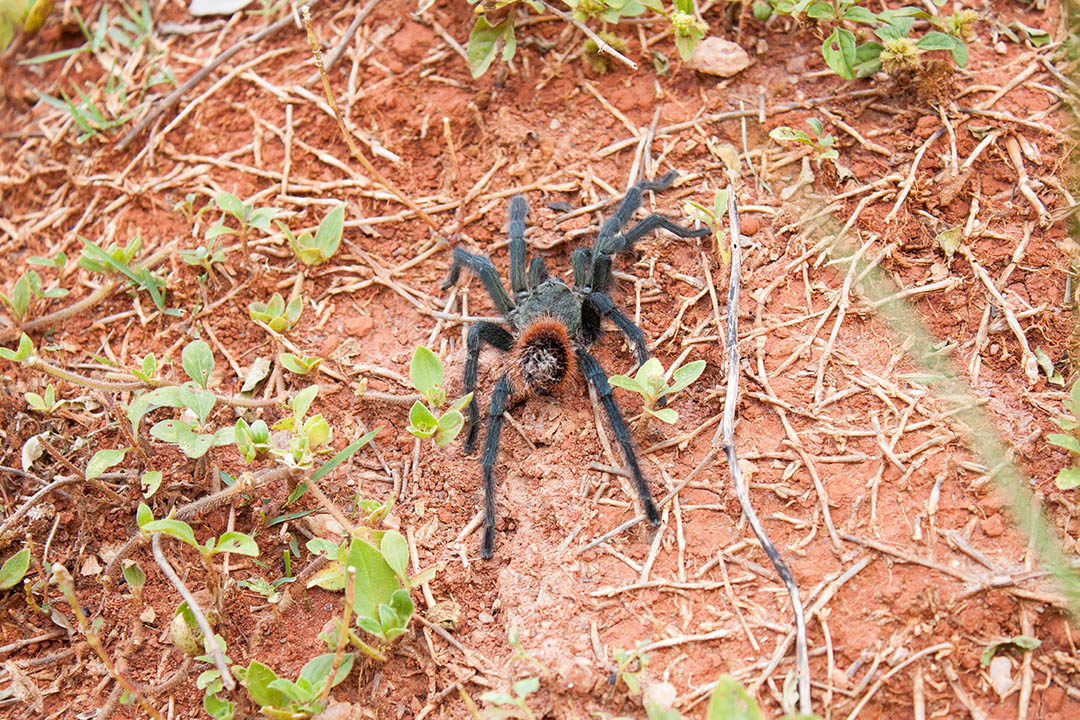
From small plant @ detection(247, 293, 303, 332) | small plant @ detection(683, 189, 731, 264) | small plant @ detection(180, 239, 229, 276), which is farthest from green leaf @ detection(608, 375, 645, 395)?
small plant @ detection(180, 239, 229, 276)

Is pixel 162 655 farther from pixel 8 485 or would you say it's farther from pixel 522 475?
pixel 522 475

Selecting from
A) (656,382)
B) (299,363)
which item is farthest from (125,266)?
(656,382)

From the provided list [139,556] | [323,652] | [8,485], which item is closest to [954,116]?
[323,652]

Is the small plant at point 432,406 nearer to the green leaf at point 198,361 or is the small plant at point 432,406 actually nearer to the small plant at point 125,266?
the green leaf at point 198,361

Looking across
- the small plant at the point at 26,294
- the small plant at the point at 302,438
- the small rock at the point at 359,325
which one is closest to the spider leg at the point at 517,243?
the small rock at the point at 359,325

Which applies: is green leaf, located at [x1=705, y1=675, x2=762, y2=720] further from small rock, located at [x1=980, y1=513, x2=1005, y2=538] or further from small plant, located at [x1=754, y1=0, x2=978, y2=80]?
small plant, located at [x1=754, y1=0, x2=978, y2=80]
